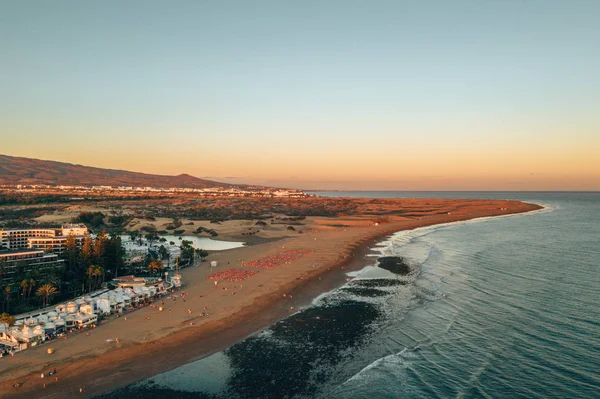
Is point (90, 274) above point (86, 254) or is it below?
below

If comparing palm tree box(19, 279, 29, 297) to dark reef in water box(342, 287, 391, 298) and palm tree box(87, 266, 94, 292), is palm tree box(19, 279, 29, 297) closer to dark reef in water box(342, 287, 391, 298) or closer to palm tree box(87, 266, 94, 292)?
palm tree box(87, 266, 94, 292)

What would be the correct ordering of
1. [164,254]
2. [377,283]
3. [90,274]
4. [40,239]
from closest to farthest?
[90,274], [377,283], [40,239], [164,254]

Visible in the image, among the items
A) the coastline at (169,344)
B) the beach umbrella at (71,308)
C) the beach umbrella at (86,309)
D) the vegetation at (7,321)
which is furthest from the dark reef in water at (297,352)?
the vegetation at (7,321)

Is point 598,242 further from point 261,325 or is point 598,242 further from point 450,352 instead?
point 261,325

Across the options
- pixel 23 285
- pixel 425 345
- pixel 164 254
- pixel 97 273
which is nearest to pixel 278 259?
pixel 164 254

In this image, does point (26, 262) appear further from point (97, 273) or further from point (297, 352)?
point (297, 352)

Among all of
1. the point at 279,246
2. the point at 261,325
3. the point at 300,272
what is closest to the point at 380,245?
the point at 279,246


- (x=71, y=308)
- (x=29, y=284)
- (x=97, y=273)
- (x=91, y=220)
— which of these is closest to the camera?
(x=71, y=308)

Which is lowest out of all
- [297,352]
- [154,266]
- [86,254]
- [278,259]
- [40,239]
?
[297,352]
